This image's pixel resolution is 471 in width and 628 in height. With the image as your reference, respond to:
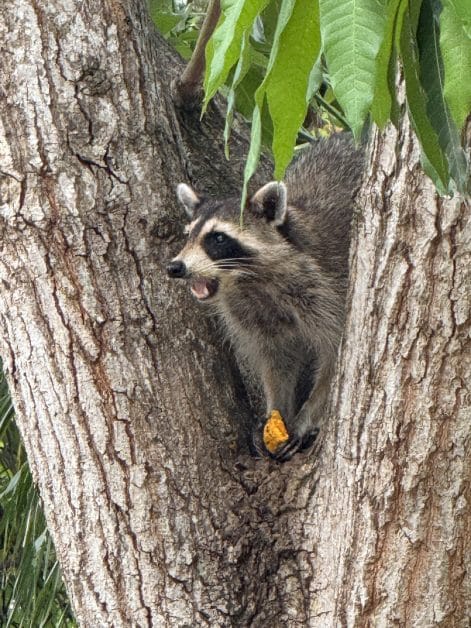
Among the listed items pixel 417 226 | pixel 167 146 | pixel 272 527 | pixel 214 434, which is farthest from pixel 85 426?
pixel 417 226

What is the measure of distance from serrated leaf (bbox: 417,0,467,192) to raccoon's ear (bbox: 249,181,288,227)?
2.26 meters

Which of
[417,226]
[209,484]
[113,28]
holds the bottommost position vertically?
[209,484]

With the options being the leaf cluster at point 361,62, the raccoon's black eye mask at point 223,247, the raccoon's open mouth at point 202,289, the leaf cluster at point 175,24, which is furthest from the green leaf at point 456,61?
the leaf cluster at point 175,24

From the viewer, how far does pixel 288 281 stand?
392cm

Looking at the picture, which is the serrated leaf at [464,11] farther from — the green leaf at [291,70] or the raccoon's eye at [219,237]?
the raccoon's eye at [219,237]

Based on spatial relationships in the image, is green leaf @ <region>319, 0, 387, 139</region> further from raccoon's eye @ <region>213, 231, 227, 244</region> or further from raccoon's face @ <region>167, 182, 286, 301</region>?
raccoon's eye @ <region>213, 231, 227, 244</region>

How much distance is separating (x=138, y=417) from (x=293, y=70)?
167 cm

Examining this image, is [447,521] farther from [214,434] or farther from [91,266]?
[91,266]

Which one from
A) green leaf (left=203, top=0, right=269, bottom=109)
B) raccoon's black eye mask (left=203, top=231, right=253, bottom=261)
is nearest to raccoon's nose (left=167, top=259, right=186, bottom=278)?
raccoon's black eye mask (left=203, top=231, right=253, bottom=261)

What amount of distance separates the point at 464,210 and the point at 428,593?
3.26 ft

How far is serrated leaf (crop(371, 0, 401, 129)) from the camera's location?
126cm

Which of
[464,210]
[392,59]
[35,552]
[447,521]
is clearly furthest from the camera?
[35,552]

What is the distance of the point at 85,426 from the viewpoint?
9.05ft

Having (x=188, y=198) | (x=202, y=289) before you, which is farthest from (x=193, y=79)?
(x=202, y=289)
